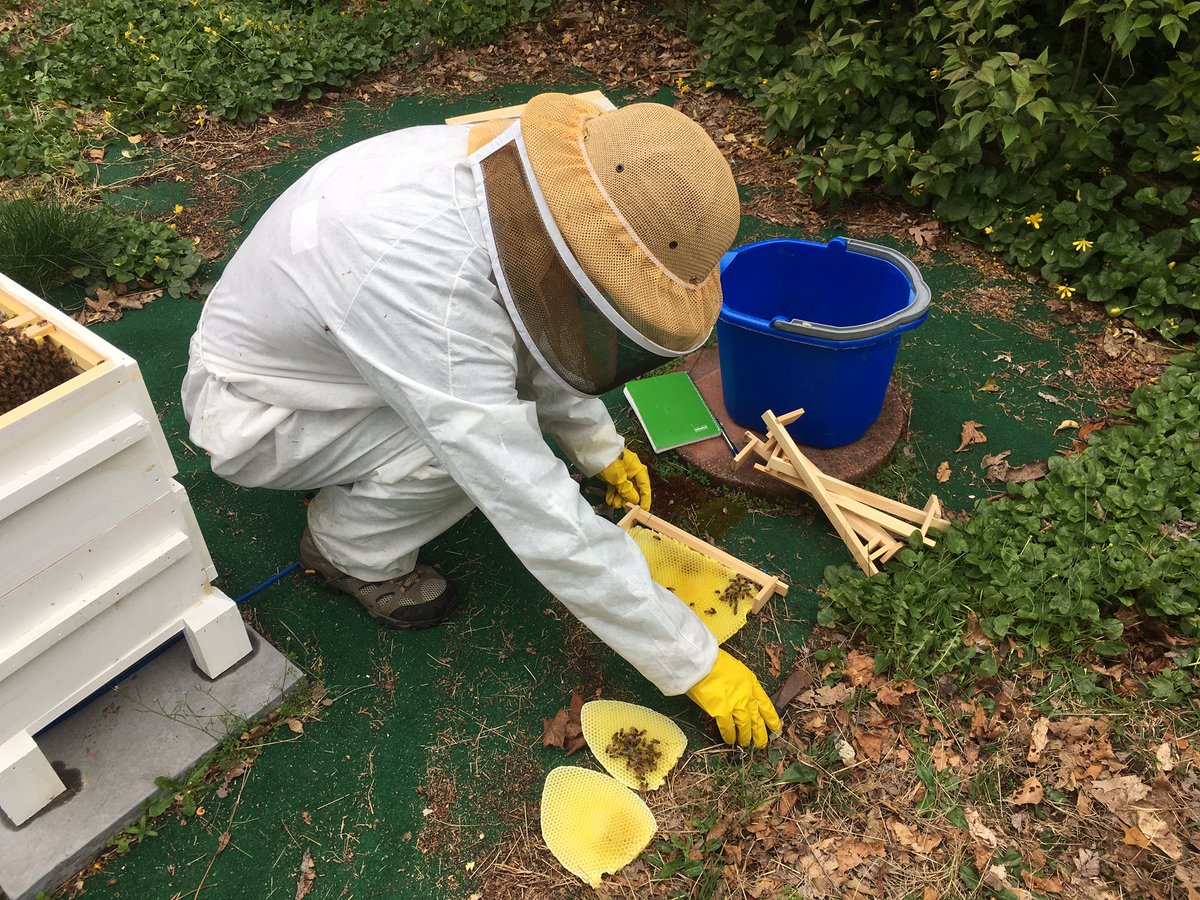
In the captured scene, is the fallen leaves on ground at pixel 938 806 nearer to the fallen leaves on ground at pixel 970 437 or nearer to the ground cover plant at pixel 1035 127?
the fallen leaves on ground at pixel 970 437

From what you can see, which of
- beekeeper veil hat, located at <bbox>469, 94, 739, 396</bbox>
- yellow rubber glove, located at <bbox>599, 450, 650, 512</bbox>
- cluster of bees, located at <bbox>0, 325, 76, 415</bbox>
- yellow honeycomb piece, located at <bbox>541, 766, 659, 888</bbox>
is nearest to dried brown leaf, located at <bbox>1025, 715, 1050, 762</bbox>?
yellow honeycomb piece, located at <bbox>541, 766, 659, 888</bbox>

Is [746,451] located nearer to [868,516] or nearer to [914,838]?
[868,516]

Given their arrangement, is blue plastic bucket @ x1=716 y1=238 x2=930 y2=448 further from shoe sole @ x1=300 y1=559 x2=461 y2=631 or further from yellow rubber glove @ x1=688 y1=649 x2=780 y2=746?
shoe sole @ x1=300 y1=559 x2=461 y2=631

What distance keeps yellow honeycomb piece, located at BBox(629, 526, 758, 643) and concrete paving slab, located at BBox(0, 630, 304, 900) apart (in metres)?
1.31

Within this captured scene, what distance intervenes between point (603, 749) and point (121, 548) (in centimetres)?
151

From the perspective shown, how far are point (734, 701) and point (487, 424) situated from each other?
3.72 ft

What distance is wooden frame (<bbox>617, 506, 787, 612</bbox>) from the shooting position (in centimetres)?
310

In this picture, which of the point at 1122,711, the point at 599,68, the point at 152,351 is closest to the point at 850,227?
the point at 599,68

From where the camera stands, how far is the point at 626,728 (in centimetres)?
275

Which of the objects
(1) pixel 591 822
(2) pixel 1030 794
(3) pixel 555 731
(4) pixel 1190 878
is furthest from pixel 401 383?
(4) pixel 1190 878

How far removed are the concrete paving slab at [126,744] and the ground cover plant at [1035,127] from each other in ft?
12.6

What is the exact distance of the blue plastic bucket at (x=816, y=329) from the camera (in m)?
3.14

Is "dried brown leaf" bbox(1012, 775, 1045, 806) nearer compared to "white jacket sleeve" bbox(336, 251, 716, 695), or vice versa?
"white jacket sleeve" bbox(336, 251, 716, 695)

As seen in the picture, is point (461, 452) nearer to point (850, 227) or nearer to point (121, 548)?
point (121, 548)
